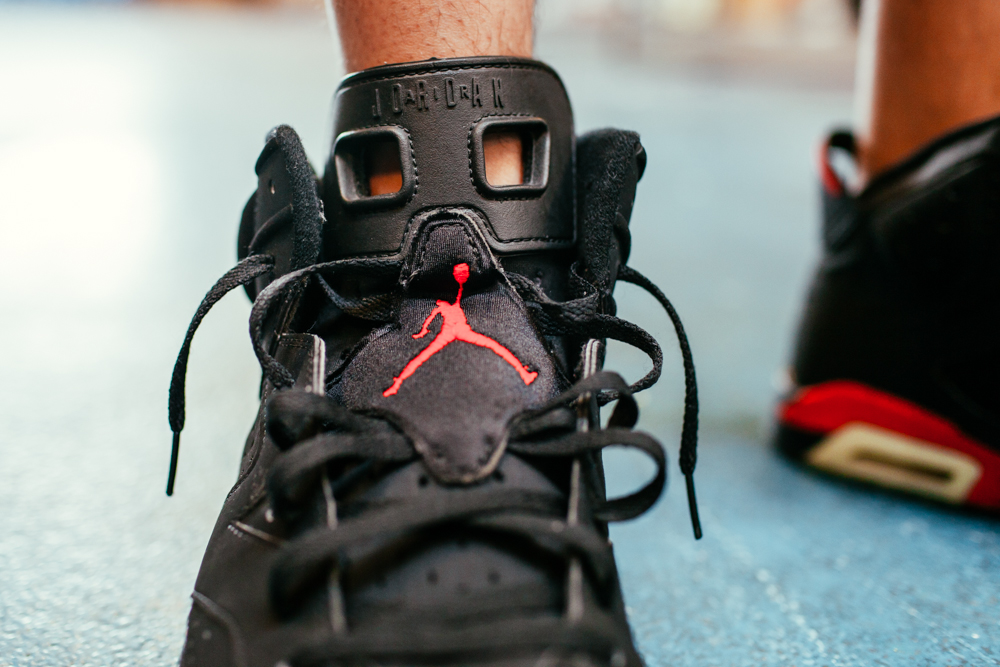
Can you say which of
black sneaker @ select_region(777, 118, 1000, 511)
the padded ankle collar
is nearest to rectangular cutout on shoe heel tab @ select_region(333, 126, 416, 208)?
the padded ankle collar

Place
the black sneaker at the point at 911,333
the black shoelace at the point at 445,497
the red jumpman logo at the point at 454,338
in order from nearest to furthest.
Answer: the black shoelace at the point at 445,497, the red jumpman logo at the point at 454,338, the black sneaker at the point at 911,333

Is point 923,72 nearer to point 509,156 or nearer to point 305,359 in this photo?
point 509,156

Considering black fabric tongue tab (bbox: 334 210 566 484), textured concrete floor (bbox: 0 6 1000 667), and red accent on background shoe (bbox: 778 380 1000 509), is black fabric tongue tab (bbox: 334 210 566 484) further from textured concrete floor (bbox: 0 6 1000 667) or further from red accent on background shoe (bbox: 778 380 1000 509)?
red accent on background shoe (bbox: 778 380 1000 509)

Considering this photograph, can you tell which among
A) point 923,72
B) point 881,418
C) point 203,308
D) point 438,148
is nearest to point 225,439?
point 203,308

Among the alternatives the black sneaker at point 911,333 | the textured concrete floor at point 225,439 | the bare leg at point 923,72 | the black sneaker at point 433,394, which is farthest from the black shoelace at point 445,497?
the bare leg at point 923,72

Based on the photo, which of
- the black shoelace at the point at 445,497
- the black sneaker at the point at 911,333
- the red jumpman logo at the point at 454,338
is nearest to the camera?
the black shoelace at the point at 445,497

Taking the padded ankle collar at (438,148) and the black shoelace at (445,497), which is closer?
the black shoelace at (445,497)

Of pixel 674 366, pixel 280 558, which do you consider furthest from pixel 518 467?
pixel 674 366

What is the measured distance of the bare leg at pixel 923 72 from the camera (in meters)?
0.65

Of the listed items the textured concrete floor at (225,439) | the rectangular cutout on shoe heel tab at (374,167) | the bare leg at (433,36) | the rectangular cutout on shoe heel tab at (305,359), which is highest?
the bare leg at (433,36)

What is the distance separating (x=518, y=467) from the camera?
1.16 feet

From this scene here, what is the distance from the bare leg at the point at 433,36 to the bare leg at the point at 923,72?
1.42 feet

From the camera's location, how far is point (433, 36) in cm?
48

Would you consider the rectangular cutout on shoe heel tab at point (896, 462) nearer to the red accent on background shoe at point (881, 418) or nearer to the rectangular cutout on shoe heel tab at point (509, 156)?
the red accent on background shoe at point (881, 418)
